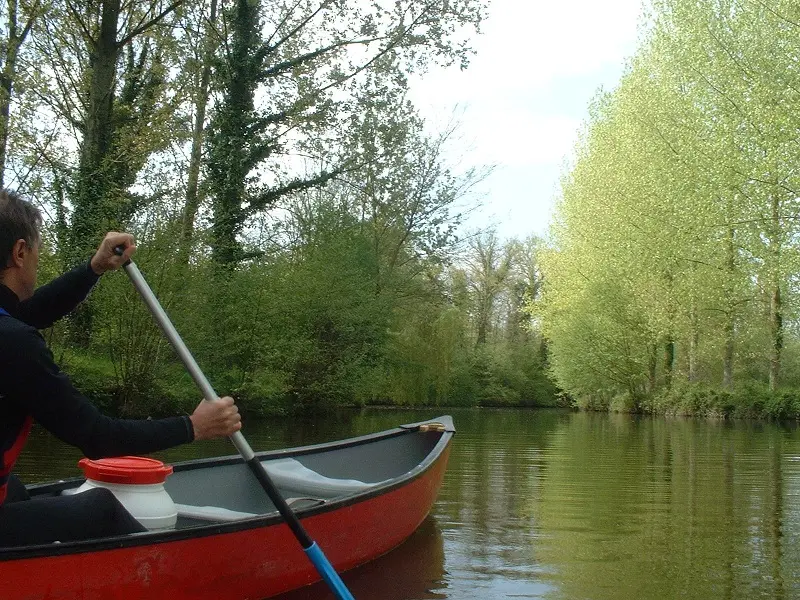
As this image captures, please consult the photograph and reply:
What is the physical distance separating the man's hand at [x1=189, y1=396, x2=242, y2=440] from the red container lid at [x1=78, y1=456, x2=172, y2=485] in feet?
3.95

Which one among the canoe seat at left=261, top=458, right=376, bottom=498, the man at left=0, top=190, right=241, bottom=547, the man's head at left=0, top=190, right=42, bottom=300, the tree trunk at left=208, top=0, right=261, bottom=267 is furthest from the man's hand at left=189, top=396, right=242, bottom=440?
the tree trunk at left=208, top=0, right=261, bottom=267

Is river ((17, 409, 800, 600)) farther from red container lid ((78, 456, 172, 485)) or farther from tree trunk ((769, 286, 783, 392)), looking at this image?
tree trunk ((769, 286, 783, 392))

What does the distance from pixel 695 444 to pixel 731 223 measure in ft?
22.9

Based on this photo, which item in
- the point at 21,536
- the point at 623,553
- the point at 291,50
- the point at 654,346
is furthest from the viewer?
the point at 654,346

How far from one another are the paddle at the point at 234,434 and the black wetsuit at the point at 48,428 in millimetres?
391

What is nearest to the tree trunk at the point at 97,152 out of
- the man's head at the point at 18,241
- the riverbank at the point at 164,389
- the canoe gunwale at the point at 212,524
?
the riverbank at the point at 164,389

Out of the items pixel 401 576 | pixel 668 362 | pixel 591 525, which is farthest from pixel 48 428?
pixel 668 362

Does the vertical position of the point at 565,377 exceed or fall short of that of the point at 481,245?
it falls short

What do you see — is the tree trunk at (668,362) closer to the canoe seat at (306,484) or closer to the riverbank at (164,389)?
the riverbank at (164,389)

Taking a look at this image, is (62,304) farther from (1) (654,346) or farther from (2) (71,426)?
(1) (654,346)

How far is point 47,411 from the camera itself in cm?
262

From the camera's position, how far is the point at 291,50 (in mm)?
18484

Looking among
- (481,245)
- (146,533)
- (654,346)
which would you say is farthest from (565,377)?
(146,533)

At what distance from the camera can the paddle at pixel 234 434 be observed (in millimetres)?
3279
